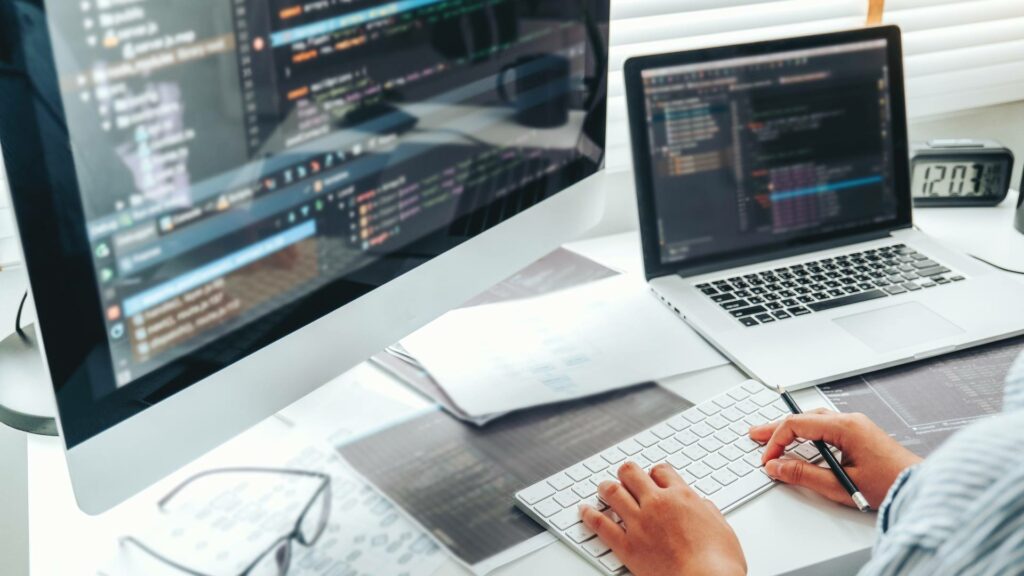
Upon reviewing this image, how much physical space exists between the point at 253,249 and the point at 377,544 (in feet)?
0.83

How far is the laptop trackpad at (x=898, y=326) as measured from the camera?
3.15ft

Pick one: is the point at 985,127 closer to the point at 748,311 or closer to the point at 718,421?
the point at 748,311

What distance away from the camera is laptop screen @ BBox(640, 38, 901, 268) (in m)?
1.07

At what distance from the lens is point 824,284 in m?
1.08

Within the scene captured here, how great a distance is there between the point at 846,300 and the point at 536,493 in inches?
19.6

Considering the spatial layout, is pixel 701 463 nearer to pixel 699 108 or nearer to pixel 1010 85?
pixel 699 108

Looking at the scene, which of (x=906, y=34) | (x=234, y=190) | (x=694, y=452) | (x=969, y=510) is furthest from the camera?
(x=906, y=34)

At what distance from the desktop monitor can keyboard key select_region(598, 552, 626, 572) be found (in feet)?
0.83

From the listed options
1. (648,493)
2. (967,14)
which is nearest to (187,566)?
(648,493)

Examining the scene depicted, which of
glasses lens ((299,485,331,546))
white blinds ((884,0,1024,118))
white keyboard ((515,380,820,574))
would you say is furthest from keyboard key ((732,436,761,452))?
white blinds ((884,0,1024,118))

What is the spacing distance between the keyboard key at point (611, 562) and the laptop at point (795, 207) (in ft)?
1.11

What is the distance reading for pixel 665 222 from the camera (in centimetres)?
108

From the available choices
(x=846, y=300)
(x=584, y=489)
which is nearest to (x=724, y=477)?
(x=584, y=489)

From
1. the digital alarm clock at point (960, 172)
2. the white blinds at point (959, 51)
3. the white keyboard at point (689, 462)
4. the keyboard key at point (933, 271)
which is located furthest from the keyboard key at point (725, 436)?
the white blinds at point (959, 51)
